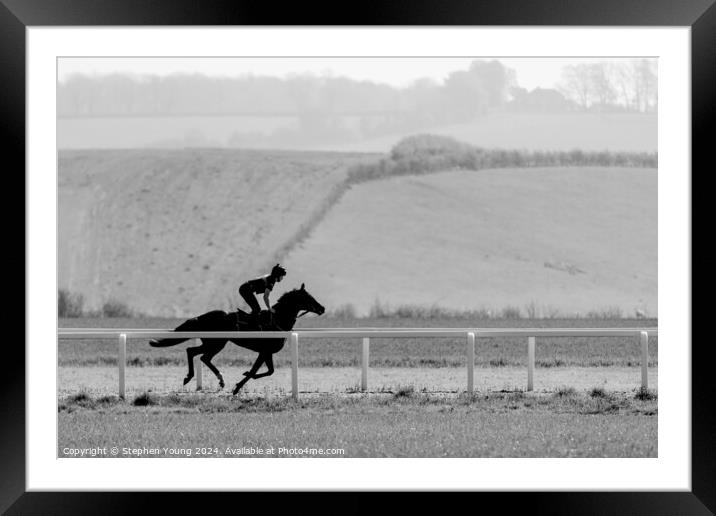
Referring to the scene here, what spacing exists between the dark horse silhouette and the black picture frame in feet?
17.1

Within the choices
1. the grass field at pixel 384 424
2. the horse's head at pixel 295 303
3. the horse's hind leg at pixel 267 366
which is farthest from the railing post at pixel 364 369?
the horse's hind leg at pixel 267 366

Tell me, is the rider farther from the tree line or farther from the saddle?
the tree line

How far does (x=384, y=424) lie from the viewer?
9312mm

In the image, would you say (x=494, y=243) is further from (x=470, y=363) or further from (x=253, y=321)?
(x=253, y=321)

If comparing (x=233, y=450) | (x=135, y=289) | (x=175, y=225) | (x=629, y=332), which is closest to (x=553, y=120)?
(x=175, y=225)

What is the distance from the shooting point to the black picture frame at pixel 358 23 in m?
6.12

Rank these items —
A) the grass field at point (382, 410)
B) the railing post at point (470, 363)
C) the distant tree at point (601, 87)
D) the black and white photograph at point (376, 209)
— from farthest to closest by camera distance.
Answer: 1. the distant tree at point (601, 87)
2. the black and white photograph at point (376, 209)
3. the railing post at point (470, 363)
4. the grass field at point (382, 410)

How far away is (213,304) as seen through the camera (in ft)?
140

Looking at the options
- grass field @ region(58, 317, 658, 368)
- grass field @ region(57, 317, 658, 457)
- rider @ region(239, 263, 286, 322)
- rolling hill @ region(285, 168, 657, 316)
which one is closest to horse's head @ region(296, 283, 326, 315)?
rider @ region(239, 263, 286, 322)

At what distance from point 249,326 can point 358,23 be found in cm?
579

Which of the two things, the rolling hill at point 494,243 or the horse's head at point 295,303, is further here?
the rolling hill at point 494,243

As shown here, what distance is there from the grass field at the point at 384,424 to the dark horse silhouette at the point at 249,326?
1.83 feet

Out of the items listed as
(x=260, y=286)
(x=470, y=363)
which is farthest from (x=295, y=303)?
(x=470, y=363)

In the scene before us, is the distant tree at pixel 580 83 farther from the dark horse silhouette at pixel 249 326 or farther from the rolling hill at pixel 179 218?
the dark horse silhouette at pixel 249 326
